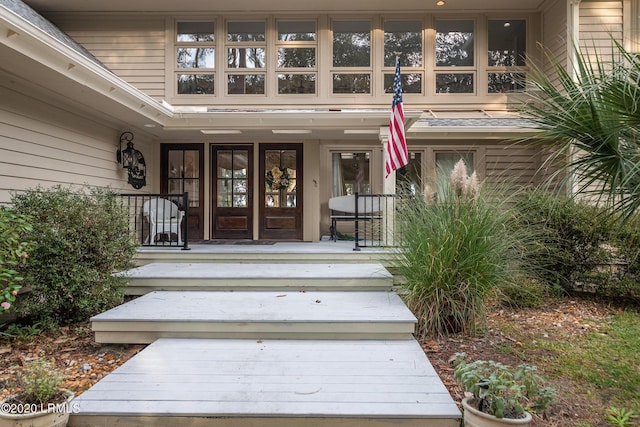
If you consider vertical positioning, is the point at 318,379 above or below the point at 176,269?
below

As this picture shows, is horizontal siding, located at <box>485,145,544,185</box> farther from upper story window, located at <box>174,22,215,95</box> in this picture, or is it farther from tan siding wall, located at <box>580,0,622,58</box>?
upper story window, located at <box>174,22,215,95</box>

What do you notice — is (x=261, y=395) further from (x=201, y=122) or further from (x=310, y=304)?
(x=201, y=122)

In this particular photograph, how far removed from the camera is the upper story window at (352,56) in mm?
7957

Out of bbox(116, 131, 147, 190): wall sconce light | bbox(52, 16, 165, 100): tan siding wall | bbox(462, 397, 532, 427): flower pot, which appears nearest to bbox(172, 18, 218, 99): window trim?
bbox(52, 16, 165, 100): tan siding wall

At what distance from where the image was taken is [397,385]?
2.46m

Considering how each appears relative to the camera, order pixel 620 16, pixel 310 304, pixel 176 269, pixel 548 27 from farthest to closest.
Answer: pixel 548 27, pixel 620 16, pixel 176 269, pixel 310 304

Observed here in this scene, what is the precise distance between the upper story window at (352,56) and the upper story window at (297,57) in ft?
1.53

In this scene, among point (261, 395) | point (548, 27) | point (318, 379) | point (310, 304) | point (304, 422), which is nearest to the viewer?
point (304, 422)

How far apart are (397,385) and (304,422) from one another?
2.22ft

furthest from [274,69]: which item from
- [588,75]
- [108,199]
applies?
[588,75]

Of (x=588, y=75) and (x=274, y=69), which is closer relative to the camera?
(x=588, y=75)

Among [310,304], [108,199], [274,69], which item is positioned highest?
[274,69]

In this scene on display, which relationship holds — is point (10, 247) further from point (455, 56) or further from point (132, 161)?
point (455, 56)

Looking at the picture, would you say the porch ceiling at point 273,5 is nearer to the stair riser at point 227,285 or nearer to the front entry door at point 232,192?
the front entry door at point 232,192
